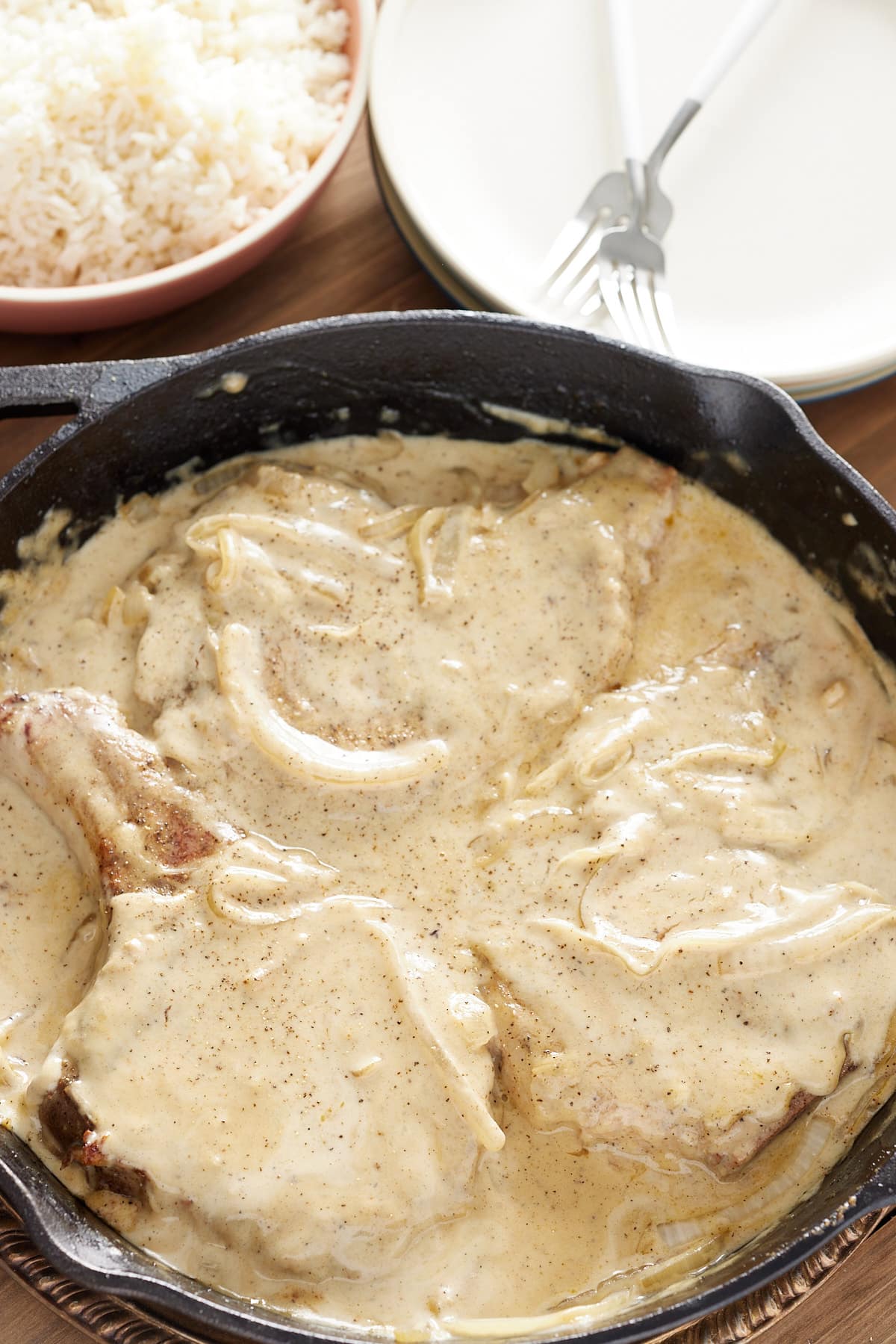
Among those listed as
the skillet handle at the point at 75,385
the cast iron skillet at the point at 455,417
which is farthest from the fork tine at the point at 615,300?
the skillet handle at the point at 75,385

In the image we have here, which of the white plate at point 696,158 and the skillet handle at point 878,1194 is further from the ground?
the white plate at point 696,158

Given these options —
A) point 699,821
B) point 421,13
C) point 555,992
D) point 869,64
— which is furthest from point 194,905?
point 869,64

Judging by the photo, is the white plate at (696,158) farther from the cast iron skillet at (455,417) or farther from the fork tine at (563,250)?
the cast iron skillet at (455,417)

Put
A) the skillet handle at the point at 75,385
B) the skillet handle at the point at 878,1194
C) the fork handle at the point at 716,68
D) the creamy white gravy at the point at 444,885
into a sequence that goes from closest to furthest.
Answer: the skillet handle at the point at 878,1194 < the creamy white gravy at the point at 444,885 < the skillet handle at the point at 75,385 < the fork handle at the point at 716,68

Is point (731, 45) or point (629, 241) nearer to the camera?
point (629, 241)

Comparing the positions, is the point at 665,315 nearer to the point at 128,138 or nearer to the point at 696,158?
the point at 696,158

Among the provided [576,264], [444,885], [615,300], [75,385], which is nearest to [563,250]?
[576,264]

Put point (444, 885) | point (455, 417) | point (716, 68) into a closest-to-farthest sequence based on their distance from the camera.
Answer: point (444, 885) → point (455, 417) → point (716, 68)
